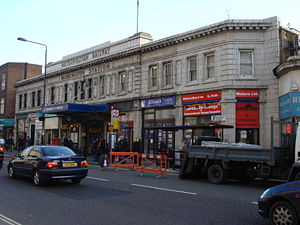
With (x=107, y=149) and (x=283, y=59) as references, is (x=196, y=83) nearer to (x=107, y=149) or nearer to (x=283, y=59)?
(x=283, y=59)

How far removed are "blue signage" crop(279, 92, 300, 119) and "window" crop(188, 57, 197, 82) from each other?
6.73 meters

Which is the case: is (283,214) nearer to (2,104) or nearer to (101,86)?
(101,86)

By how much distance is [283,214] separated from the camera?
19.1 feet

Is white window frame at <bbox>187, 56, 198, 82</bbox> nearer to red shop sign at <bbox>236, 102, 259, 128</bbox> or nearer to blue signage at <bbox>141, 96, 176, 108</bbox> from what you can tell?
blue signage at <bbox>141, 96, 176, 108</bbox>

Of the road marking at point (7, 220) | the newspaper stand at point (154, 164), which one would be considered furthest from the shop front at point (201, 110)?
the road marking at point (7, 220)

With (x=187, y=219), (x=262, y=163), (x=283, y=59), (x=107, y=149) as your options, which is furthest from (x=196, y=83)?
(x=187, y=219)

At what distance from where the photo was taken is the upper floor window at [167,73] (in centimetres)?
2508

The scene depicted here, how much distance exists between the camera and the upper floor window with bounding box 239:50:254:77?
21.0 metres

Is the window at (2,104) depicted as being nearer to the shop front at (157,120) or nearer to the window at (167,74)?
the shop front at (157,120)

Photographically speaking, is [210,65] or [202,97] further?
[210,65]

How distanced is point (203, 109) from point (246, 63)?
4.10 m

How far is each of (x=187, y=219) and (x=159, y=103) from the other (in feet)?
60.5

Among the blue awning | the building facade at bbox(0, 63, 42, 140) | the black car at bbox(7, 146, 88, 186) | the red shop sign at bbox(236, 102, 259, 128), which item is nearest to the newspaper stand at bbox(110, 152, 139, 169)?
the black car at bbox(7, 146, 88, 186)

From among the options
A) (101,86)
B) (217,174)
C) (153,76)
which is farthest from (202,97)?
(101,86)
